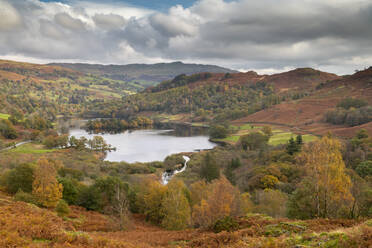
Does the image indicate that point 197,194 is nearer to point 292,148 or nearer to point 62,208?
point 62,208

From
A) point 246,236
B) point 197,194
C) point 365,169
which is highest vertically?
point 246,236

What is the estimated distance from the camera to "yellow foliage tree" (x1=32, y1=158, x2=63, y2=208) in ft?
91.4

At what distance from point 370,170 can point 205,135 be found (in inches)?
4050

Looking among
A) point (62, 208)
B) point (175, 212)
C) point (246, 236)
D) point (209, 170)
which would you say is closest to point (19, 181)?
point (62, 208)

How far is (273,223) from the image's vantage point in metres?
14.9

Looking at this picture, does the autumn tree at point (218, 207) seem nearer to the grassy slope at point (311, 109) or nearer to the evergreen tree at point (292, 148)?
the evergreen tree at point (292, 148)

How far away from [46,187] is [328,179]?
28132mm

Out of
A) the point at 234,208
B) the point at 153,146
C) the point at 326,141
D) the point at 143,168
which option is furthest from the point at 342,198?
the point at 153,146

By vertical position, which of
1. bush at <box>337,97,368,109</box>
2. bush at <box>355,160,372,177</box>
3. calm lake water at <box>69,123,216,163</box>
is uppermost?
bush at <box>337,97,368,109</box>

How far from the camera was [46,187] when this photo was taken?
A: 28.0 metres

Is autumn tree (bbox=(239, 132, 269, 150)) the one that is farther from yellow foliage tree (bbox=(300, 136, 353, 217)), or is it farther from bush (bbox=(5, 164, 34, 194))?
bush (bbox=(5, 164, 34, 194))

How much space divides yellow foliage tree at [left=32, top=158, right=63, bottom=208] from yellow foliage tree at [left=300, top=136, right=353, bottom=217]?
26726 millimetres

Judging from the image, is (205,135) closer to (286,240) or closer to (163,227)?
(163,227)

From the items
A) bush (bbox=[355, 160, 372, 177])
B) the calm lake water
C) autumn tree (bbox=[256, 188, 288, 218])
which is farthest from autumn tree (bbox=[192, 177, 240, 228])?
the calm lake water
